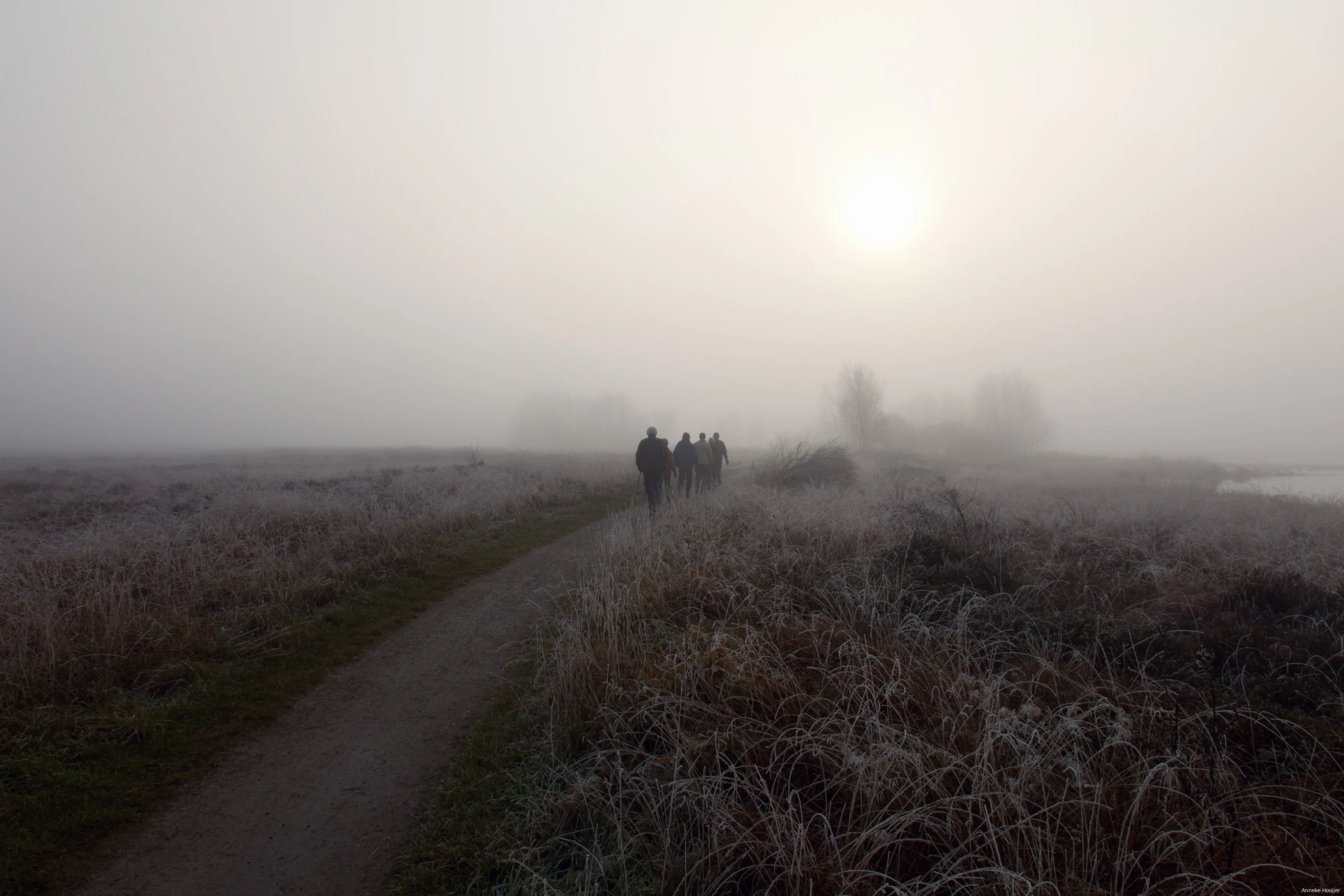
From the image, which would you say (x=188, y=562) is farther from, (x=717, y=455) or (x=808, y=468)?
(x=808, y=468)

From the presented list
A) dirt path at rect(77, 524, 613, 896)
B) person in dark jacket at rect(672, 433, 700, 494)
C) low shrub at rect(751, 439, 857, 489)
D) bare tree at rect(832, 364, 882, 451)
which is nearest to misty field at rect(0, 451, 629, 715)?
dirt path at rect(77, 524, 613, 896)

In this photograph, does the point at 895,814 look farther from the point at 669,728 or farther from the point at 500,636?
the point at 500,636

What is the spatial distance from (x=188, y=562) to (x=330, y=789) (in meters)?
5.56

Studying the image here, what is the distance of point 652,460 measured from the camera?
1311cm

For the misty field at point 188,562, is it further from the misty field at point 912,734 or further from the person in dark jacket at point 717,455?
the person in dark jacket at point 717,455

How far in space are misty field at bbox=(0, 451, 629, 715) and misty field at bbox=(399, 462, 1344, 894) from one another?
3488mm

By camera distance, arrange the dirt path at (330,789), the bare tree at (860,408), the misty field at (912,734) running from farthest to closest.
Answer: the bare tree at (860,408), the dirt path at (330,789), the misty field at (912,734)

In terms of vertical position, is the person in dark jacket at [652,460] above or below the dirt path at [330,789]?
above

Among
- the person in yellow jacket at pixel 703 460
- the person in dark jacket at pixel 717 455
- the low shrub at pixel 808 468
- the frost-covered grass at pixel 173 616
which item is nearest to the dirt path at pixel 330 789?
the frost-covered grass at pixel 173 616

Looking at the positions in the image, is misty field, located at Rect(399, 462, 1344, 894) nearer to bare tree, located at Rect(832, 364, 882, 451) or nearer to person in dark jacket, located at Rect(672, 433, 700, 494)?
person in dark jacket, located at Rect(672, 433, 700, 494)

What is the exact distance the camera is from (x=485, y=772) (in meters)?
4.00

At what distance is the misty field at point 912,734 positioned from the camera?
2674 mm

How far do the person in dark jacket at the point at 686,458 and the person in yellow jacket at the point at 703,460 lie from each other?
0.38 m

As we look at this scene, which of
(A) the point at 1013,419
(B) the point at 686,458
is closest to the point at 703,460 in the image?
(B) the point at 686,458
